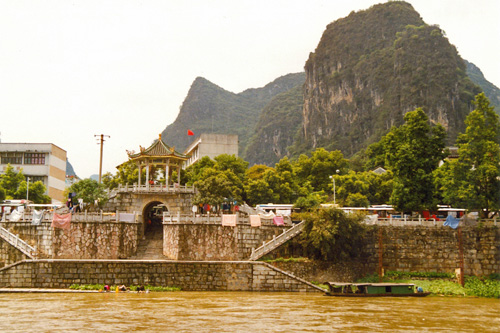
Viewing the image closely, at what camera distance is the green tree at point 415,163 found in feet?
145

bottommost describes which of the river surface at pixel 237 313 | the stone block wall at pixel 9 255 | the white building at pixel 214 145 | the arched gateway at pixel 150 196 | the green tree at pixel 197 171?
the river surface at pixel 237 313

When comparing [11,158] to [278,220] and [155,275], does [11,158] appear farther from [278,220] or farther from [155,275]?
[278,220]

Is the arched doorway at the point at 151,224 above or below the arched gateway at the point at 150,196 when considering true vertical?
below

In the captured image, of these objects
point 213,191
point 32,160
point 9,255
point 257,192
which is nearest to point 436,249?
point 213,191

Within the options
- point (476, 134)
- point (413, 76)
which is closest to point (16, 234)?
point (476, 134)

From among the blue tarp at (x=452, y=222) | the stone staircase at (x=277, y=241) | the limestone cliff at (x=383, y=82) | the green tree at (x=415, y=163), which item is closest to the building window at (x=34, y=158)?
the stone staircase at (x=277, y=241)

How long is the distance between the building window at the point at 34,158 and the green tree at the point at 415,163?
49.3 m

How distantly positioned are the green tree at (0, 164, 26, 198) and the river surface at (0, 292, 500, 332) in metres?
34.4

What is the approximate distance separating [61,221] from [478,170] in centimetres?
3264

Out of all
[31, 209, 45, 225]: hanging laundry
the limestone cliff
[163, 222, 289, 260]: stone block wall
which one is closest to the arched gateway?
[163, 222, 289, 260]: stone block wall

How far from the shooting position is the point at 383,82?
170 m

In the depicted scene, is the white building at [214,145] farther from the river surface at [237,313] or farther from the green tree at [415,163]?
the river surface at [237,313]

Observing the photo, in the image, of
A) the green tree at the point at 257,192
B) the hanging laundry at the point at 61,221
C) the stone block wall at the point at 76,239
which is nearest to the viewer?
the hanging laundry at the point at 61,221

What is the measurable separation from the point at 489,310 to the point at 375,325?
32.7 ft
